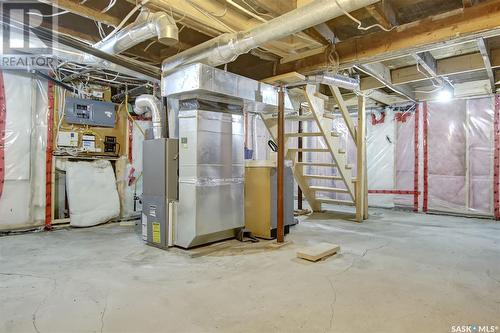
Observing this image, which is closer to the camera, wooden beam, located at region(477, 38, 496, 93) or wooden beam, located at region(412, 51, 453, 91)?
wooden beam, located at region(477, 38, 496, 93)

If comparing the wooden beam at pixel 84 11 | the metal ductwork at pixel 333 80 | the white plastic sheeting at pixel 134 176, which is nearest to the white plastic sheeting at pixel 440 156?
the metal ductwork at pixel 333 80

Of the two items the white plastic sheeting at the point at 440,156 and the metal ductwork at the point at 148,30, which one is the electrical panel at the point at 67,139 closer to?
the metal ductwork at the point at 148,30

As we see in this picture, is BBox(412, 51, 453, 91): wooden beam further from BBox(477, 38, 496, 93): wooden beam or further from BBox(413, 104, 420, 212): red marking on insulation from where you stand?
BBox(413, 104, 420, 212): red marking on insulation

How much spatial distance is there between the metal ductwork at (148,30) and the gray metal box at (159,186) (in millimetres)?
1072

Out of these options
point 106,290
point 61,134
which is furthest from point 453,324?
point 61,134

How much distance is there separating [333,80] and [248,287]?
261 cm

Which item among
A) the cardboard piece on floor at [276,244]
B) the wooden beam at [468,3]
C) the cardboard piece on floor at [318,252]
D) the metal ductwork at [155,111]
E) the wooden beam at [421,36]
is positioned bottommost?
the cardboard piece on floor at [276,244]

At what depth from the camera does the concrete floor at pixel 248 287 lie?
1736 millimetres

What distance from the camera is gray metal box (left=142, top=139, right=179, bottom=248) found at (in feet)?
10.6

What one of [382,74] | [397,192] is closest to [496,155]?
[397,192]

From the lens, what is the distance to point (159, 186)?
3295mm

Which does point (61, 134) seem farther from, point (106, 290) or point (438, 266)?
point (438, 266)

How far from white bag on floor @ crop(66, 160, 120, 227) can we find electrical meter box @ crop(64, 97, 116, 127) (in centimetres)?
59

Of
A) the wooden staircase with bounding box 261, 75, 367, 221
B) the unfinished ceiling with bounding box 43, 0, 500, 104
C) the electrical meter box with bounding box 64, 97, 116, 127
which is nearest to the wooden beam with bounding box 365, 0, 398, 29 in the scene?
the unfinished ceiling with bounding box 43, 0, 500, 104
